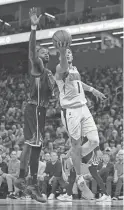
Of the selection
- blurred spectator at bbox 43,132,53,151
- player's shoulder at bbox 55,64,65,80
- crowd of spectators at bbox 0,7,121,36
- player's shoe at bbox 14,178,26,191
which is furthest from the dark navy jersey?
crowd of spectators at bbox 0,7,121,36

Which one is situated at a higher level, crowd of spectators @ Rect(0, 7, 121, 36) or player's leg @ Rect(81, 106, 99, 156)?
crowd of spectators @ Rect(0, 7, 121, 36)

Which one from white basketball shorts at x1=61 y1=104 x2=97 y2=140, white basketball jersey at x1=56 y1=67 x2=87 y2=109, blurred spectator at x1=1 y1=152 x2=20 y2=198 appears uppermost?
white basketball jersey at x1=56 y1=67 x2=87 y2=109

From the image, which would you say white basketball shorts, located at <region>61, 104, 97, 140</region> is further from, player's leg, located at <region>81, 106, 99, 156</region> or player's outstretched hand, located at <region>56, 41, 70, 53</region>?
player's outstretched hand, located at <region>56, 41, 70, 53</region>

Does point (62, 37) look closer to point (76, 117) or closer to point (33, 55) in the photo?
point (33, 55)

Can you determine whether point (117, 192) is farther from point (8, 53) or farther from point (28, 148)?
point (8, 53)

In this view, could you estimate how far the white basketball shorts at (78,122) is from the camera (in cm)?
626

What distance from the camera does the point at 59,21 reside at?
2127 centimetres

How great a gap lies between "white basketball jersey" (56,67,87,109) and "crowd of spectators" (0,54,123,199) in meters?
3.48

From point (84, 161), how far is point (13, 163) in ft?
14.2

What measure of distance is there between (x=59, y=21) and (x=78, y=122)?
15.5 metres

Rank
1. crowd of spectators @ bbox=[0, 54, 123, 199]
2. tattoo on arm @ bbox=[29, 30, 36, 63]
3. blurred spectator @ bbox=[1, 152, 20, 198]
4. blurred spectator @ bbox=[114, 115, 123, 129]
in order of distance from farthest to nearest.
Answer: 1. blurred spectator @ bbox=[114, 115, 123, 129]
2. crowd of spectators @ bbox=[0, 54, 123, 199]
3. blurred spectator @ bbox=[1, 152, 20, 198]
4. tattoo on arm @ bbox=[29, 30, 36, 63]

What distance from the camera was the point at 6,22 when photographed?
2252cm

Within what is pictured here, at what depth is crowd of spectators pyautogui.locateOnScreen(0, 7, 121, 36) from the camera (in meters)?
20.1

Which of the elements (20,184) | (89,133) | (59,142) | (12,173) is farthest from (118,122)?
(20,184)
